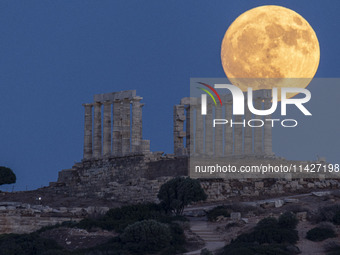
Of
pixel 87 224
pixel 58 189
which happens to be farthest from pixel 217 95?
pixel 87 224

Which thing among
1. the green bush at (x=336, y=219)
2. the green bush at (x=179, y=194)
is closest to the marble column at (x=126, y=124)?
the green bush at (x=179, y=194)

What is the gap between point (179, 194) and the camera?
51.4 meters

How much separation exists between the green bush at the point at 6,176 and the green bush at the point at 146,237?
129 ft

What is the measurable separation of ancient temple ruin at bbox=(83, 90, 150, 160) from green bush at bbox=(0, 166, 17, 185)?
10820 millimetres

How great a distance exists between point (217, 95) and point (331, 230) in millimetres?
29559

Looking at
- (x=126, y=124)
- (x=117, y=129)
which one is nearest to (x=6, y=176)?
(x=117, y=129)

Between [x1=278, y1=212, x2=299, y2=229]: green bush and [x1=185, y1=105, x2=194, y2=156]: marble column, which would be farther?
[x1=185, y1=105, x2=194, y2=156]: marble column

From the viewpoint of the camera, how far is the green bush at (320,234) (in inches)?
1624

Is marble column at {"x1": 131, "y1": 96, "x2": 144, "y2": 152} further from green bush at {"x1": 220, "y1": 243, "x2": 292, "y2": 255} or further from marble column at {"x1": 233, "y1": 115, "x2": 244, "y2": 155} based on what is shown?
green bush at {"x1": 220, "y1": 243, "x2": 292, "y2": 255}

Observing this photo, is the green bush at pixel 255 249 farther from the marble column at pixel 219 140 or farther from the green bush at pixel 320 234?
the marble column at pixel 219 140

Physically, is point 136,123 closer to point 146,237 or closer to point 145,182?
point 145,182

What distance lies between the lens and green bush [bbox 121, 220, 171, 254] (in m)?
41.4

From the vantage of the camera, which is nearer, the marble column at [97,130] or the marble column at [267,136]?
the marble column at [267,136]

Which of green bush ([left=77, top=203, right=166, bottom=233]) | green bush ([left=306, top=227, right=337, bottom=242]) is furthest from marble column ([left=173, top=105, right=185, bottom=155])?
green bush ([left=306, top=227, right=337, bottom=242])
